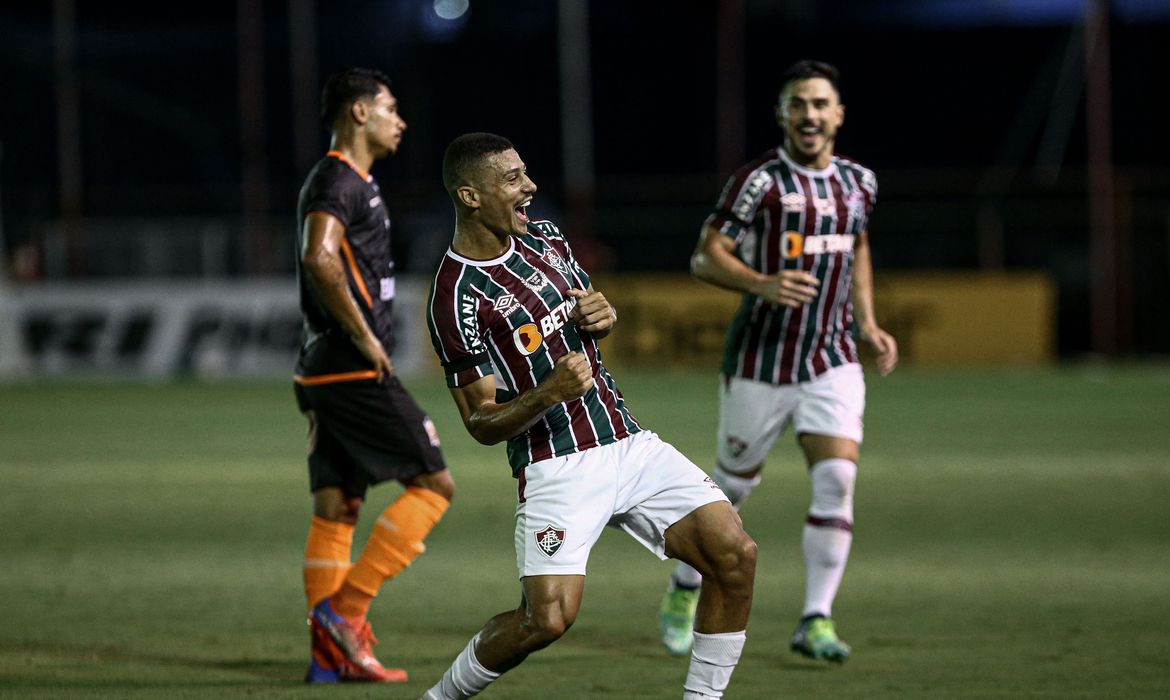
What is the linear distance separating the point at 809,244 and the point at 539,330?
217 cm

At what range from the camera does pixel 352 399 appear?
627cm

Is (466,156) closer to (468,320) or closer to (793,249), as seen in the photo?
(468,320)

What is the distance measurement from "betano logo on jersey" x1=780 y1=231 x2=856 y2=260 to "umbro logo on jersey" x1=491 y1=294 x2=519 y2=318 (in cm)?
219

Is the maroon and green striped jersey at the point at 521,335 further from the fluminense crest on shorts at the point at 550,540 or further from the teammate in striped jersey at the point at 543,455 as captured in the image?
the fluminense crest on shorts at the point at 550,540

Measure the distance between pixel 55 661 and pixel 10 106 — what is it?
26951mm

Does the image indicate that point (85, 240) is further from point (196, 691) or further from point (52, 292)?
point (196, 691)

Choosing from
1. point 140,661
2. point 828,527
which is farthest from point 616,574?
point 140,661

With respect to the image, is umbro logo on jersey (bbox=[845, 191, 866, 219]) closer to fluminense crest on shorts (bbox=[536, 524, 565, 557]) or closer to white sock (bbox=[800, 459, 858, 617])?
white sock (bbox=[800, 459, 858, 617])

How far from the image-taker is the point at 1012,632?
6.70m

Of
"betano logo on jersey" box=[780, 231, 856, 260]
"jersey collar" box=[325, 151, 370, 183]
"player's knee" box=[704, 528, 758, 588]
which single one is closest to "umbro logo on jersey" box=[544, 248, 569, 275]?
"player's knee" box=[704, 528, 758, 588]

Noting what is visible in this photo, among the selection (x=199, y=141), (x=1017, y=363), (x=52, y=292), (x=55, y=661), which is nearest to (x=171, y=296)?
Answer: (x=52, y=292)

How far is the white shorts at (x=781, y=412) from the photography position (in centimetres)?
673

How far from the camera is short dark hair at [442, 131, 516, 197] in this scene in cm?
499

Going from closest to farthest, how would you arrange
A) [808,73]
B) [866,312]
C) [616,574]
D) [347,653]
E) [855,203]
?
[347,653]
[808,73]
[855,203]
[866,312]
[616,574]
